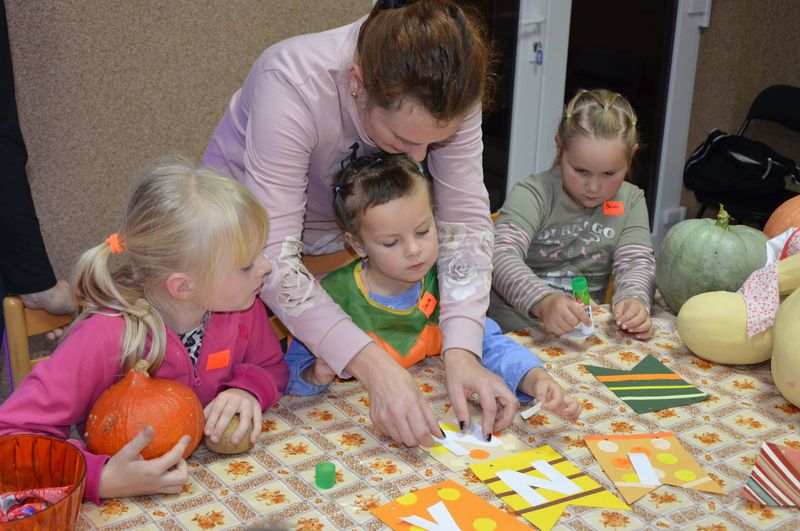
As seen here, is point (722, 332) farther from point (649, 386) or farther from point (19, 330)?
point (19, 330)

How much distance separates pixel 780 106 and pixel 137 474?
350 centimetres

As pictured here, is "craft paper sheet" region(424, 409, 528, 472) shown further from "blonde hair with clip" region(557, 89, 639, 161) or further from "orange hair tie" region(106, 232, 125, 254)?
"blonde hair with clip" region(557, 89, 639, 161)

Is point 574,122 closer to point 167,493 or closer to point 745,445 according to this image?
point 745,445

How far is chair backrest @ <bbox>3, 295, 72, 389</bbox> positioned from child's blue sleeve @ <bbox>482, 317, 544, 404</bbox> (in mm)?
771

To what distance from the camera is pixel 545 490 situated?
1.09m

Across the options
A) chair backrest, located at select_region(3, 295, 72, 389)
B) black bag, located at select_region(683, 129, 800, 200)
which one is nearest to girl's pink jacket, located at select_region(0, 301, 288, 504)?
chair backrest, located at select_region(3, 295, 72, 389)

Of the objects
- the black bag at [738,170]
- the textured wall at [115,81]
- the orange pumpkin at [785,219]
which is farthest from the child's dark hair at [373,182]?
the black bag at [738,170]

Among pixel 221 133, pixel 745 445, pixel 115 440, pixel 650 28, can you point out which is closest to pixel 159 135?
pixel 221 133

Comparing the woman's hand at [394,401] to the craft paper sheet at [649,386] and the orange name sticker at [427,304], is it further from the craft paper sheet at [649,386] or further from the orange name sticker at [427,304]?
the craft paper sheet at [649,386]

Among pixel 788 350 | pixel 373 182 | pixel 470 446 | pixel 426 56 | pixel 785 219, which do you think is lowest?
pixel 470 446

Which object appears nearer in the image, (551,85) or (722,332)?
(722,332)

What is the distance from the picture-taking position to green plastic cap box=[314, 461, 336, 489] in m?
1.08

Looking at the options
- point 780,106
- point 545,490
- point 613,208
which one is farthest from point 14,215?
point 780,106

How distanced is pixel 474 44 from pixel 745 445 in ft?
2.34
